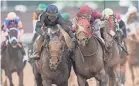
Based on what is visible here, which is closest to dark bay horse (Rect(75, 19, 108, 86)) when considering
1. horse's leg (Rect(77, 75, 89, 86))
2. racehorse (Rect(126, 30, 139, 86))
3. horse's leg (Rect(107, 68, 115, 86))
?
horse's leg (Rect(77, 75, 89, 86))

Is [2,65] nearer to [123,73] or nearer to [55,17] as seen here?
[123,73]

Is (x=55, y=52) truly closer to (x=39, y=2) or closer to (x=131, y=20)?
(x=131, y=20)

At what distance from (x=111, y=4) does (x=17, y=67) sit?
4.25m

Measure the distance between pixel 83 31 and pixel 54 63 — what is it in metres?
0.70

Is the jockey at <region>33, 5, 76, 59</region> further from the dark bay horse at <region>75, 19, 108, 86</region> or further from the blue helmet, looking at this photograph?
the dark bay horse at <region>75, 19, 108, 86</region>

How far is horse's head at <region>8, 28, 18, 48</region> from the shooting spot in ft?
52.8

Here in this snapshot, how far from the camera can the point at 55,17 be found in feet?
38.6

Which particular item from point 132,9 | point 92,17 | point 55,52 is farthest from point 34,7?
point 55,52

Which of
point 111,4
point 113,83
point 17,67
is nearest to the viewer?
point 113,83

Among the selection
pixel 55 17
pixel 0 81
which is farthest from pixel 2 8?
pixel 55 17

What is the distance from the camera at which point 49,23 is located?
1187cm

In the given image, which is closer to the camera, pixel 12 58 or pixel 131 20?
pixel 12 58

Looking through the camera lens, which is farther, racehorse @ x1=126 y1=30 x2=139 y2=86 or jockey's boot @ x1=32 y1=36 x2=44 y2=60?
racehorse @ x1=126 y1=30 x2=139 y2=86

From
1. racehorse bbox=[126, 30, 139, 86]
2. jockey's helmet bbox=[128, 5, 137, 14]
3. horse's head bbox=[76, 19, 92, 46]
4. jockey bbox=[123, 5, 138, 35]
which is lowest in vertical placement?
racehorse bbox=[126, 30, 139, 86]
